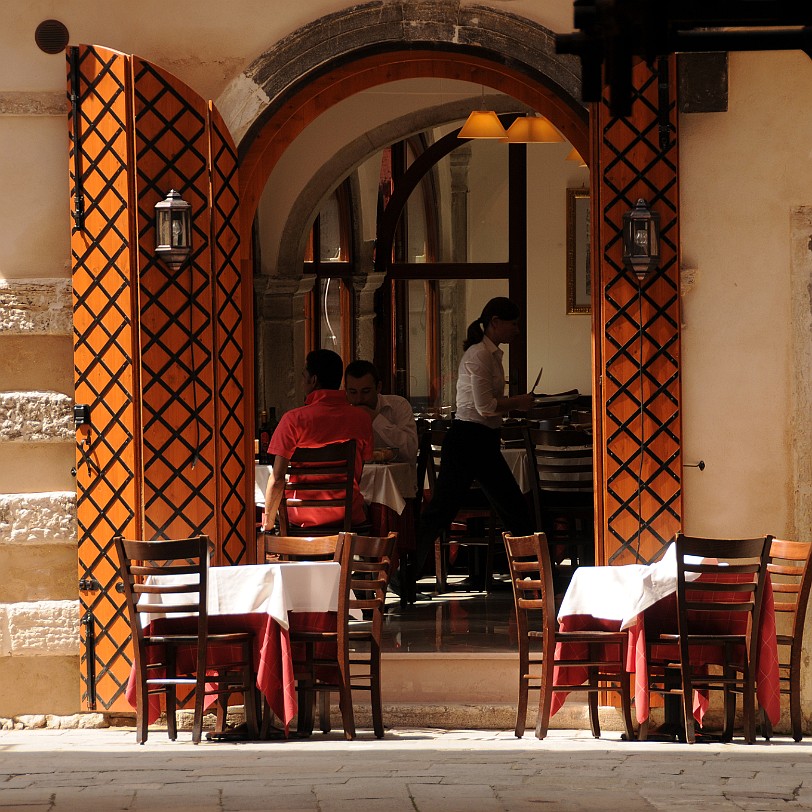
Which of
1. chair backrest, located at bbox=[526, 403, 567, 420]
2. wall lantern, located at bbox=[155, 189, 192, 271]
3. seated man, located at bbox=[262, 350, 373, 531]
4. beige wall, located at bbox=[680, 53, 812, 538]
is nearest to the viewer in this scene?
wall lantern, located at bbox=[155, 189, 192, 271]

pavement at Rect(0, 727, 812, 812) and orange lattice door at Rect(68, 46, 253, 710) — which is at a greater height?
orange lattice door at Rect(68, 46, 253, 710)

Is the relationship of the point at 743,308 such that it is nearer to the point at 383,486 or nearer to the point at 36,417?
the point at 383,486

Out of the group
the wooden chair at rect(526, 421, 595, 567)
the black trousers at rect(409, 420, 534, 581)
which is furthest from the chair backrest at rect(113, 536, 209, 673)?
the wooden chair at rect(526, 421, 595, 567)

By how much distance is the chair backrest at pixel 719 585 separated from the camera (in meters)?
5.54

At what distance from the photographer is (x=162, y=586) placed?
5.61 metres

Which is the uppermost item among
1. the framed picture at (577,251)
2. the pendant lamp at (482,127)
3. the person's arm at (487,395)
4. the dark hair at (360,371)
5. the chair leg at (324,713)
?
the pendant lamp at (482,127)

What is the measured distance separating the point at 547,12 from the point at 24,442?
292 centimetres

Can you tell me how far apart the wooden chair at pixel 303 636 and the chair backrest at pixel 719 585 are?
134 centimetres

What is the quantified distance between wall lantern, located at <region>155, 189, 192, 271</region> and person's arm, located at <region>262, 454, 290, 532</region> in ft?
4.04

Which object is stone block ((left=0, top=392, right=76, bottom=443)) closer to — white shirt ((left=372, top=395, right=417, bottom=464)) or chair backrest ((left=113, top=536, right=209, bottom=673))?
chair backrest ((left=113, top=536, right=209, bottom=673))

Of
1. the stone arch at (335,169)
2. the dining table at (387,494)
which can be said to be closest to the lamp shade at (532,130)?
the stone arch at (335,169)

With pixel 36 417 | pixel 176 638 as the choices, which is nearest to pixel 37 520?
pixel 36 417

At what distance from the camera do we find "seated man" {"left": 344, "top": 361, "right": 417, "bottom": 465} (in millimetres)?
→ 8016

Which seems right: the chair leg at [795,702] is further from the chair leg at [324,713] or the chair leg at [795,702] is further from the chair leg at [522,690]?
the chair leg at [324,713]
